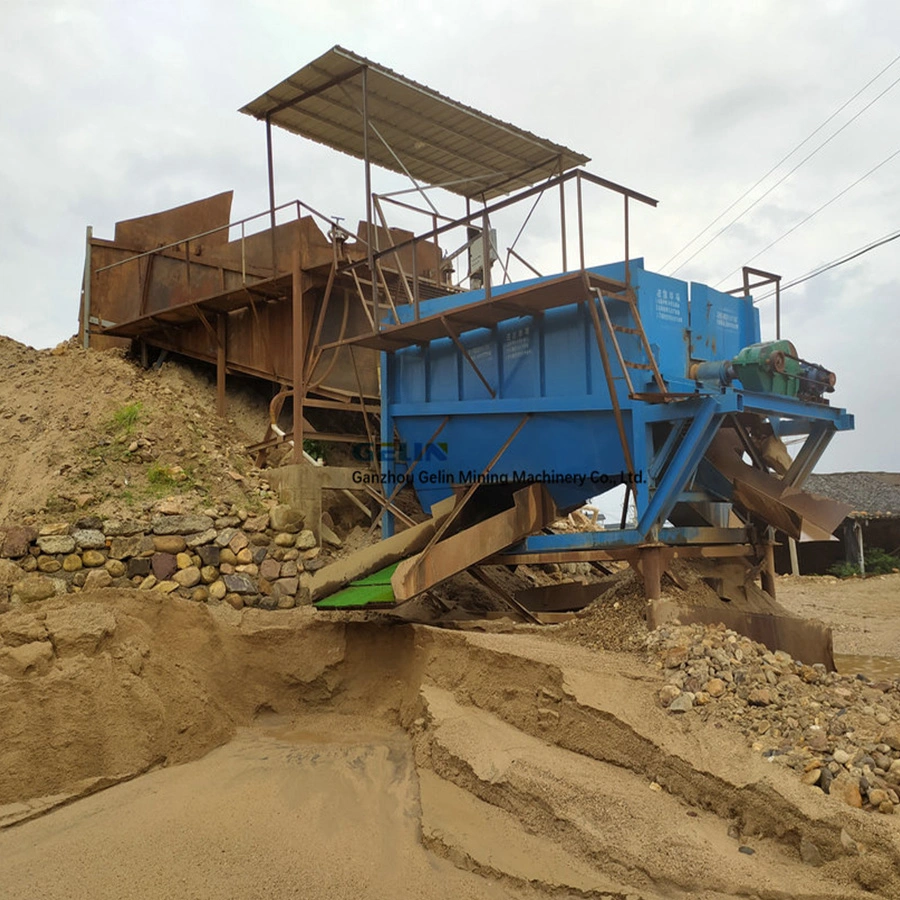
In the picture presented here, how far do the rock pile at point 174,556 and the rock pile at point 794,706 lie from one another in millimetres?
4003

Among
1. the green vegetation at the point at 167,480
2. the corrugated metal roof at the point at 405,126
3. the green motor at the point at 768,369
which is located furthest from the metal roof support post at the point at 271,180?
the green motor at the point at 768,369

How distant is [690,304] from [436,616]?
3.99 metres

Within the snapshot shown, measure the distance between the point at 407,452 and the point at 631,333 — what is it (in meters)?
3.41

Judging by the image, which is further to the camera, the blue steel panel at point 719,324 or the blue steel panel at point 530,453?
the blue steel panel at point 719,324

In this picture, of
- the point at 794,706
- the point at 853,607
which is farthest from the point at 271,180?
the point at 853,607

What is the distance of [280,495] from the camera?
28.8 feet

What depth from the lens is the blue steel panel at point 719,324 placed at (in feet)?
24.9

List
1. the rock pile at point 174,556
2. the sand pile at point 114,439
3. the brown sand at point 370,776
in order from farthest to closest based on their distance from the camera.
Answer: the sand pile at point 114,439 → the rock pile at point 174,556 → the brown sand at point 370,776

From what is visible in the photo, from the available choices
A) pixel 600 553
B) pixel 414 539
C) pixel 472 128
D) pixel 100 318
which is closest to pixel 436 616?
pixel 414 539

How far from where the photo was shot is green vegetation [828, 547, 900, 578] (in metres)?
20.0

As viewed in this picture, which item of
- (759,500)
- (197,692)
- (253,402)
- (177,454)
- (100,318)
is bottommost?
(197,692)

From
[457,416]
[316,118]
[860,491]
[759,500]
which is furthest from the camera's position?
[860,491]

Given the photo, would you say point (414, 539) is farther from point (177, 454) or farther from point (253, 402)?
point (253, 402)

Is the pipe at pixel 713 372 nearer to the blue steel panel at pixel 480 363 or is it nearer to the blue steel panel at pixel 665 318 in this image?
the blue steel panel at pixel 665 318
